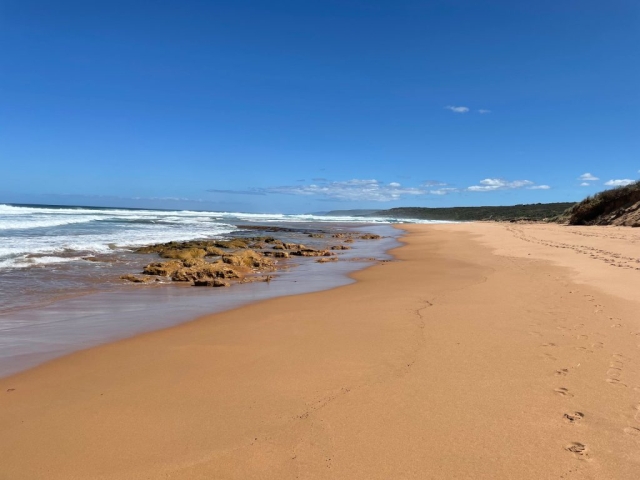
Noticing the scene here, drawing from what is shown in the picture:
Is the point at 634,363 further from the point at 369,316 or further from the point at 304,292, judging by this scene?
the point at 304,292

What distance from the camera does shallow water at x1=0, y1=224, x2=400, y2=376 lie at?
15.6 ft

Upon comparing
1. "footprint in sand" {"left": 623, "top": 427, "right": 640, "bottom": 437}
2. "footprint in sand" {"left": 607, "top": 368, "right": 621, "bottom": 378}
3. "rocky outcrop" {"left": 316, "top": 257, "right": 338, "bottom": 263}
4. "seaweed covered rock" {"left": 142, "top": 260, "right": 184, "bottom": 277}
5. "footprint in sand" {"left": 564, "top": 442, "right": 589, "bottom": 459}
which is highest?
"footprint in sand" {"left": 607, "top": 368, "right": 621, "bottom": 378}

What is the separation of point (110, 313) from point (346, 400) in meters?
4.70

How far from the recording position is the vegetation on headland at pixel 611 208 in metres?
26.9

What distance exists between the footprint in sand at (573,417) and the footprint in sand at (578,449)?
301mm

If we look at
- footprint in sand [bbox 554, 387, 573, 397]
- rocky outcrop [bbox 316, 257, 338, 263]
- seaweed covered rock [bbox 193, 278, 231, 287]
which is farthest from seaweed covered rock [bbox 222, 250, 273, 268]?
footprint in sand [bbox 554, 387, 573, 397]

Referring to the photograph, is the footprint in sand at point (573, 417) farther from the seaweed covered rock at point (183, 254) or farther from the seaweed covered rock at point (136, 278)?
the seaweed covered rock at point (183, 254)

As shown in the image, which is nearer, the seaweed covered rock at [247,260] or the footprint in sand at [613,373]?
the footprint in sand at [613,373]

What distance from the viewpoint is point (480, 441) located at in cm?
268

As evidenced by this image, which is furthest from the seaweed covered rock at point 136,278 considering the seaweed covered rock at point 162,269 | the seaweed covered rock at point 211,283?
the seaweed covered rock at point 211,283

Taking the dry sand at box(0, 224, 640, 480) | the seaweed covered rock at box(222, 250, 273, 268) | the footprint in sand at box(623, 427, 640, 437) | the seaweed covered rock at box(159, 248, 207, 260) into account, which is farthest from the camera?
the seaweed covered rock at box(159, 248, 207, 260)

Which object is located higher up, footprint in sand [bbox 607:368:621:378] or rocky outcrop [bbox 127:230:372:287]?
footprint in sand [bbox 607:368:621:378]

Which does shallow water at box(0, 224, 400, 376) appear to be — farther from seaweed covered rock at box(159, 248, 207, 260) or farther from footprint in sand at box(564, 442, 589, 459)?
footprint in sand at box(564, 442, 589, 459)

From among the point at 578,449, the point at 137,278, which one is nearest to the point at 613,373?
the point at 578,449
